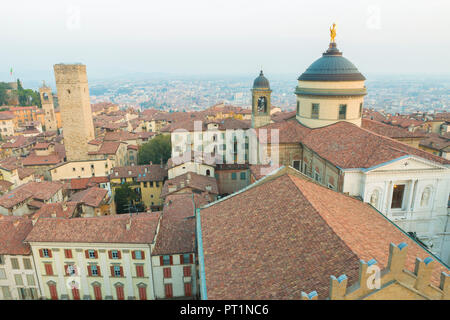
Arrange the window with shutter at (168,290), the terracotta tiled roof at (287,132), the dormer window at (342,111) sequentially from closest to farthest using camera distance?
the window with shutter at (168,290)
the dormer window at (342,111)
the terracotta tiled roof at (287,132)

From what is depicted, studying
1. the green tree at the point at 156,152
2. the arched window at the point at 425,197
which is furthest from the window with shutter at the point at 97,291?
the green tree at the point at 156,152

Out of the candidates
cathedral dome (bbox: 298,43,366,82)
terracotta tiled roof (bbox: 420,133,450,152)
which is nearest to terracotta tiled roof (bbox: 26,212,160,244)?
cathedral dome (bbox: 298,43,366,82)

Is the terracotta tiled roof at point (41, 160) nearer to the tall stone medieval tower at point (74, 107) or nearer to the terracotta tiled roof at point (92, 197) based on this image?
the tall stone medieval tower at point (74, 107)

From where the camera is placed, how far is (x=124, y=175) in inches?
1822

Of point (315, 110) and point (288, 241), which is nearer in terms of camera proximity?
point (288, 241)

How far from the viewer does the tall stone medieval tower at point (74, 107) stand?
170 ft

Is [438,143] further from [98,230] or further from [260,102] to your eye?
[98,230]

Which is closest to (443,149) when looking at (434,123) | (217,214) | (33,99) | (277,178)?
(434,123)

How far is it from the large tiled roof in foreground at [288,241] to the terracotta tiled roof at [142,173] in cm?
2852

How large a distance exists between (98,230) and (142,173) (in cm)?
2094

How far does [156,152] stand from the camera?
5778 cm

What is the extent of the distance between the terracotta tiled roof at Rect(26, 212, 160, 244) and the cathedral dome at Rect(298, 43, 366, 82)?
21.5 m

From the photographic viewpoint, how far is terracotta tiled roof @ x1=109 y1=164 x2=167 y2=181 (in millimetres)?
44250

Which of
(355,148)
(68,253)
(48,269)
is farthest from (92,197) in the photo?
(355,148)
